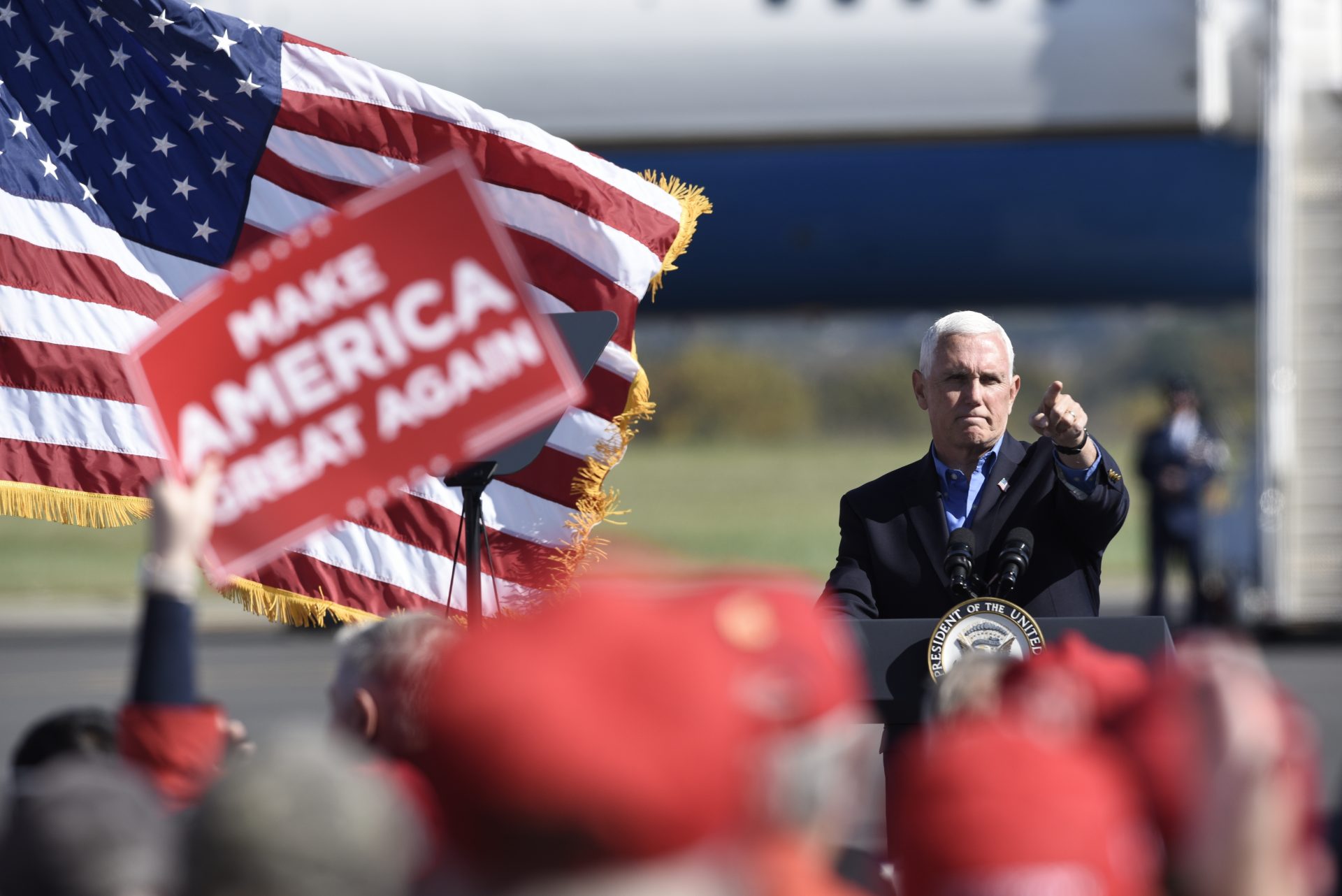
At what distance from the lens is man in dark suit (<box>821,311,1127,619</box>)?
354cm

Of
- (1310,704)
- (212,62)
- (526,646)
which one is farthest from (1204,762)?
(1310,704)

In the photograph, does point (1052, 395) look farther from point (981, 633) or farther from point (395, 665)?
point (395, 665)

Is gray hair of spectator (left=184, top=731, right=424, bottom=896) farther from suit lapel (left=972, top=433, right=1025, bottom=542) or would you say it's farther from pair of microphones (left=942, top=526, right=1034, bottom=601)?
suit lapel (left=972, top=433, right=1025, bottom=542)

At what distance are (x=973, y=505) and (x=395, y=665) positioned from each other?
1713mm

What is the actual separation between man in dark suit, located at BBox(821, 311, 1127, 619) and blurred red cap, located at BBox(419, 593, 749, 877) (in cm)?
215

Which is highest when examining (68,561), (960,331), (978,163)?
(978,163)

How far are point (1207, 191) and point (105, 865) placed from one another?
1028 centimetres

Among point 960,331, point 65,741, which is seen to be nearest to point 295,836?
point 65,741

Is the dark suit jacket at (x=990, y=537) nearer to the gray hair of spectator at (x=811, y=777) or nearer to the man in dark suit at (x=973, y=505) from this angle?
the man in dark suit at (x=973, y=505)

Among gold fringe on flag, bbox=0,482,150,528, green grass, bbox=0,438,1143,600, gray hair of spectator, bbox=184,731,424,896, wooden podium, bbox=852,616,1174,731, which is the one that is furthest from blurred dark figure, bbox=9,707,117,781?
→ green grass, bbox=0,438,1143,600

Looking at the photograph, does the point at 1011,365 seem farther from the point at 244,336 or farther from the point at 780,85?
the point at 780,85

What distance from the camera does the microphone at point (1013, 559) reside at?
3439mm

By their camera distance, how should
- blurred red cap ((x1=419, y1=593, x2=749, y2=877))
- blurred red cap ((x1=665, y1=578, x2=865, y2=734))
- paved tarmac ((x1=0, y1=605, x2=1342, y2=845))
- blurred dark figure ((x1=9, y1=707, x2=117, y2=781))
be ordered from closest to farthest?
blurred red cap ((x1=419, y1=593, x2=749, y2=877))
blurred red cap ((x1=665, y1=578, x2=865, y2=734))
blurred dark figure ((x1=9, y1=707, x2=117, y2=781))
paved tarmac ((x1=0, y1=605, x2=1342, y2=845))

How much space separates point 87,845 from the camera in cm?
177
